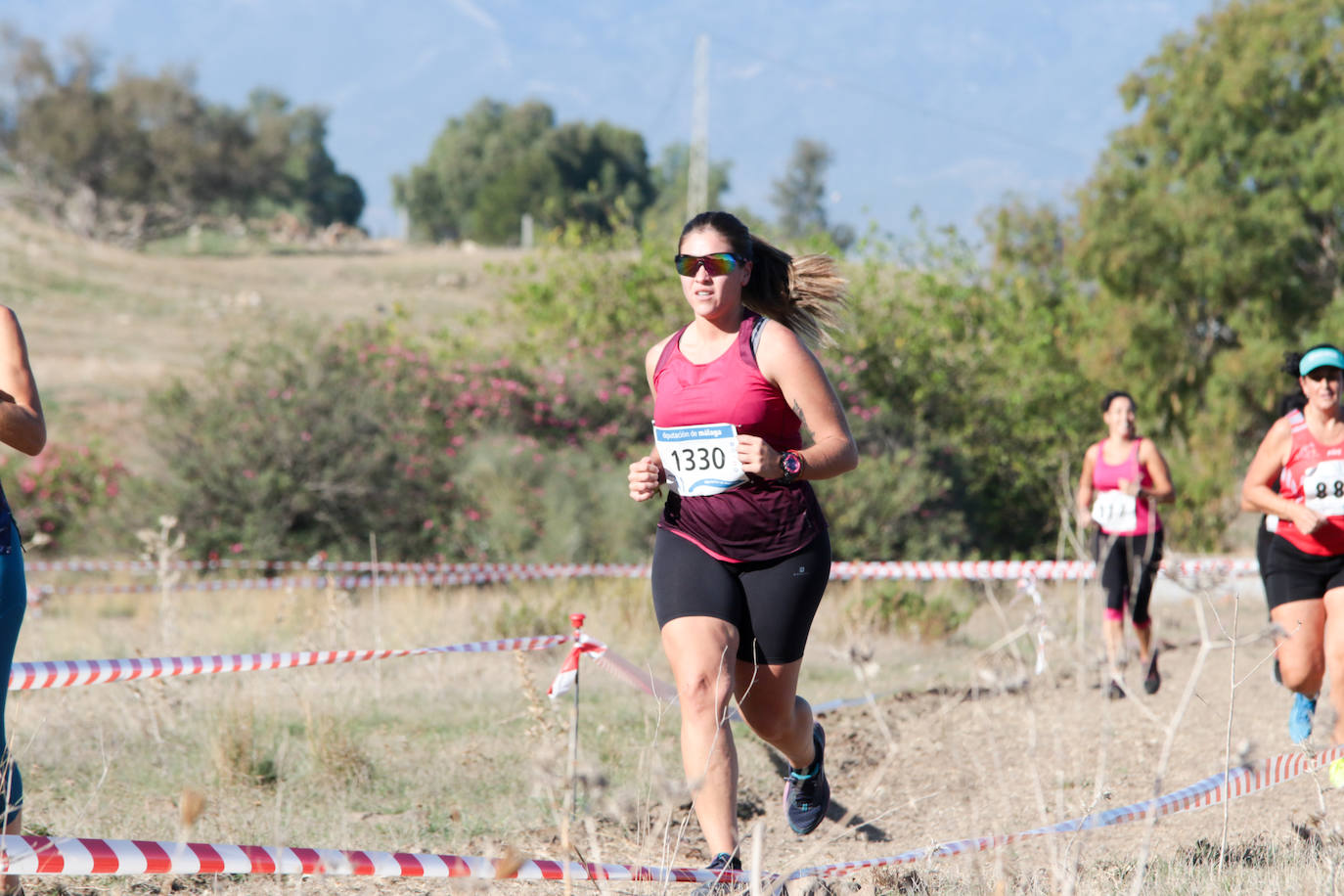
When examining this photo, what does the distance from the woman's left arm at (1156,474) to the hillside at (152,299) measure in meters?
10.6

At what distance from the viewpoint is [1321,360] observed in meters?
5.36

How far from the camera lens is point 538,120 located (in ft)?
244

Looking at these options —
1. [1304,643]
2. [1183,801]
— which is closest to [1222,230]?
[1304,643]

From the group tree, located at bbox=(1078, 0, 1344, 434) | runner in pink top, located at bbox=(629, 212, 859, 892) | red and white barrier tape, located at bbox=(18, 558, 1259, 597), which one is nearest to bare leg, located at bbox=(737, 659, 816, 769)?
runner in pink top, located at bbox=(629, 212, 859, 892)

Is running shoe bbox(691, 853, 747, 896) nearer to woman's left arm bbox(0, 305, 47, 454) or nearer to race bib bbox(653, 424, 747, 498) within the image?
race bib bbox(653, 424, 747, 498)

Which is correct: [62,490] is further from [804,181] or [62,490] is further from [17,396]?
[804,181]

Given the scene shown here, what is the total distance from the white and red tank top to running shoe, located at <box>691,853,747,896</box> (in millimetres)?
2956

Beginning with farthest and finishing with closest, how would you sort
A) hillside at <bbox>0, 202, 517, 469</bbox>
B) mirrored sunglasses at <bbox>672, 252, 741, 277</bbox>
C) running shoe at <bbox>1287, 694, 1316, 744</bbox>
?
hillside at <bbox>0, 202, 517, 469</bbox>
running shoe at <bbox>1287, 694, 1316, 744</bbox>
mirrored sunglasses at <bbox>672, 252, 741, 277</bbox>

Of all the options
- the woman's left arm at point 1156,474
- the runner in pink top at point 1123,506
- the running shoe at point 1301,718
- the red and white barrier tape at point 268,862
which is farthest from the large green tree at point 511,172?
the red and white barrier tape at point 268,862

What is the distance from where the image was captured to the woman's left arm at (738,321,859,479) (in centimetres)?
397

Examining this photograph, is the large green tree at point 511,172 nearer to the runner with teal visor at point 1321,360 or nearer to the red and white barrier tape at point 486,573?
the red and white barrier tape at point 486,573

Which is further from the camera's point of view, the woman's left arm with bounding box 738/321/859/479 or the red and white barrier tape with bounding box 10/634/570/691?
the red and white barrier tape with bounding box 10/634/570/691

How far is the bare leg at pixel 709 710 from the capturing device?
376 cm

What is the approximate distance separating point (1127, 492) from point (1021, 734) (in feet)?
13.9
